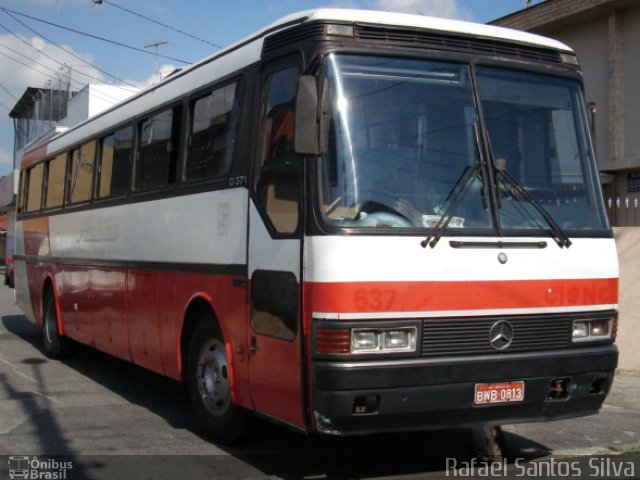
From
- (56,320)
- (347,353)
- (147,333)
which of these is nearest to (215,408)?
(147,333)

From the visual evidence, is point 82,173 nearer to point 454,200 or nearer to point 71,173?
point 71,173

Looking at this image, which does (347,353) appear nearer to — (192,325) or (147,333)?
(192,325)

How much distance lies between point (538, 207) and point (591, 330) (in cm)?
98

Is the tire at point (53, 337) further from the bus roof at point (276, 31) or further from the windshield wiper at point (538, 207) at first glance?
the windshield wiper at point (538, 207)

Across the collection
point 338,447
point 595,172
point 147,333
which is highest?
point 595,172

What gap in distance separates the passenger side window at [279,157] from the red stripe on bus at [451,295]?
24.6 inches

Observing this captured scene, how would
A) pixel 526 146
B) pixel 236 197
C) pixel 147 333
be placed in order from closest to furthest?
pixel 526 146 < pixel 236 197 < pixel 147 333

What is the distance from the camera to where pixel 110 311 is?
9.30 metres

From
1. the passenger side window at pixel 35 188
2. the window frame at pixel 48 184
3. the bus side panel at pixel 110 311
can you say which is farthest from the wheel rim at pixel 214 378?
the passenger side window at pixel 35 188

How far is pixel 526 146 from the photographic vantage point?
5.91m

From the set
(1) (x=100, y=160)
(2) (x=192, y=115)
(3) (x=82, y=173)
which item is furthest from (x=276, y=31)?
(3) (x=82, y=173)

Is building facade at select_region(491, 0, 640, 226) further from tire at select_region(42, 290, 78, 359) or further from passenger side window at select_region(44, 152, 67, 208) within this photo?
tire at select_region(42, 290, 78, 359)

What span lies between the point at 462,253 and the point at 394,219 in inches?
20.1

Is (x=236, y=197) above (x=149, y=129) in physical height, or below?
below
